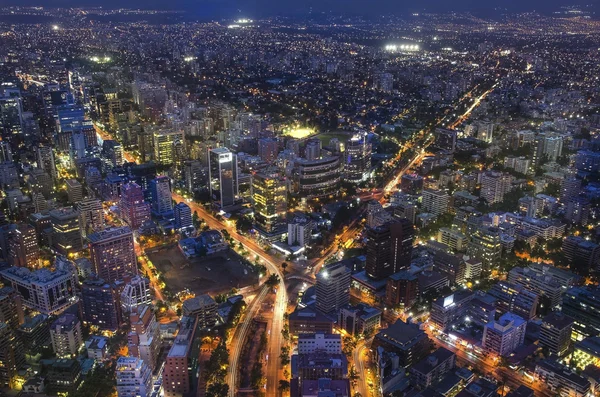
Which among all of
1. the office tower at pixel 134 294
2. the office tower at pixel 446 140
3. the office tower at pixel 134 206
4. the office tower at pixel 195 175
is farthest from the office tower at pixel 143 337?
the office tower at pixel 446 140

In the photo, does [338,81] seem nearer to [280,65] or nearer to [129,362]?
[280,65]

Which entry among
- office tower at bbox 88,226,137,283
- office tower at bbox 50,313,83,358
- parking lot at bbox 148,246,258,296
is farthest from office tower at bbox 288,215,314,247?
office tower at bbox 50,313,83,358

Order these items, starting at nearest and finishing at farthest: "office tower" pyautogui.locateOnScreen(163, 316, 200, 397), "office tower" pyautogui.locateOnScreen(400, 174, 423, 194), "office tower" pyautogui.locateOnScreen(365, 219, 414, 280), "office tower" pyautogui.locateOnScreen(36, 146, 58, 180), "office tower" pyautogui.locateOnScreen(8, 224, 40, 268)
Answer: "office tower" pyautogui.locateOnScreen(163, 316, 200, 397)
"office tower" pyautogui.locateOnScreen(365, 219, 414, 280)
"office tower" pyautogui.locateOnScreen(8, 224, 40, 268)
"office tower" pyautogui.locateOnScreen(400, 174, 423, 194)
"office tower" pyautogui.locateOnScreen(36, 146, 58, 180)

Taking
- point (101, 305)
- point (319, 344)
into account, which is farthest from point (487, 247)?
A: point (101, 305)

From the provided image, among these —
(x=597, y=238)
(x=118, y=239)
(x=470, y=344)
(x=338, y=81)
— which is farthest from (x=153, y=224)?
(x=338, y=81)

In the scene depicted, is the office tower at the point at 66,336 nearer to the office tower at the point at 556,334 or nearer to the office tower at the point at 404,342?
the office tower at the point at 404,342

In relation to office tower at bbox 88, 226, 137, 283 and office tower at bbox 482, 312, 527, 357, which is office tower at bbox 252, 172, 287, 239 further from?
office tower at bbox 482, 312, 527, 357
